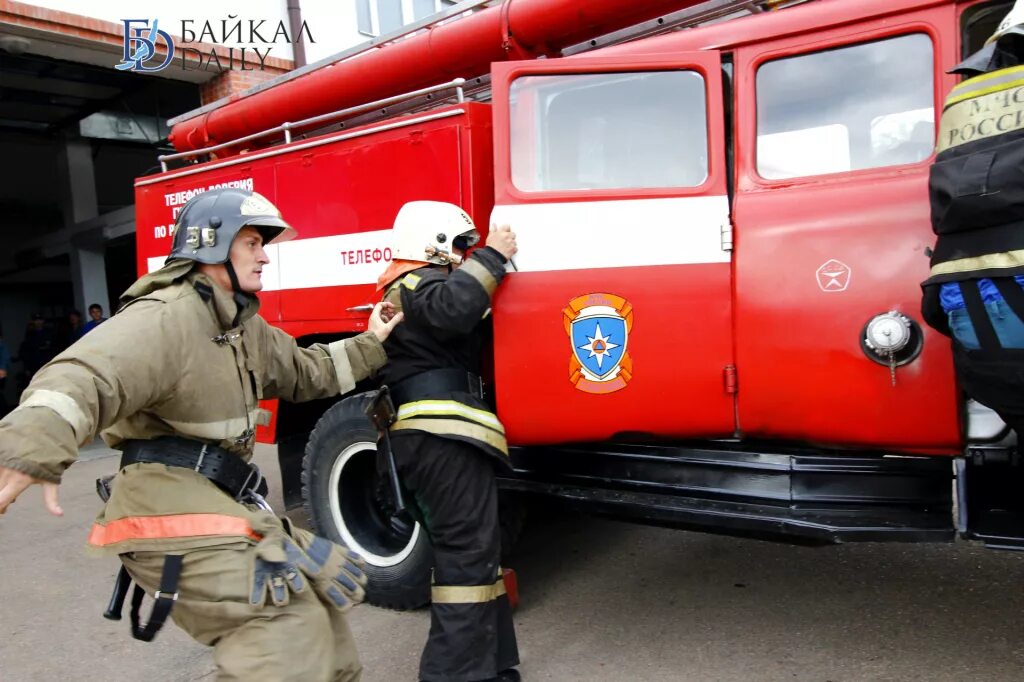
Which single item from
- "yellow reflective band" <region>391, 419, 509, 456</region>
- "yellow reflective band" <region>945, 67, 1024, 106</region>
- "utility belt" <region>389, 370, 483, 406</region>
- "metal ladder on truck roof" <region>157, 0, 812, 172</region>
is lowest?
"yellow reflective band" <region>391, 419, 509, 456</region>

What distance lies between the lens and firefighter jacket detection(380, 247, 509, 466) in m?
2.79

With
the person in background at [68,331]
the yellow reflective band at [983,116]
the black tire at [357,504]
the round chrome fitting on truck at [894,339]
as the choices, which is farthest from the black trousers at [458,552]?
the person in background at [68,331]

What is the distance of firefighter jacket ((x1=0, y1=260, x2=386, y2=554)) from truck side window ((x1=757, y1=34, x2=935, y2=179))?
6.29 ft

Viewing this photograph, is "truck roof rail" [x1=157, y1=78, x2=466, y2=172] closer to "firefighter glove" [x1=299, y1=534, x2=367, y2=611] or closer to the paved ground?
"firefighter glove" [x1=299, y1=534, x2=367, y2=611]

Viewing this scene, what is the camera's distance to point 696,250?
2.88m

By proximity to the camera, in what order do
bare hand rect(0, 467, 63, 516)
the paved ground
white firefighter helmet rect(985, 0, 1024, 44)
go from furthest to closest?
the paved ground
white firefighter helmet rect(985, 0, 1024, 44)
bare hand rect(0, 467, 63, 516)

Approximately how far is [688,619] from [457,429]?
143cm

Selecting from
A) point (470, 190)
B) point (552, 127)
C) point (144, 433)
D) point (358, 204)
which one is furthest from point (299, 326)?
point (144, 433)

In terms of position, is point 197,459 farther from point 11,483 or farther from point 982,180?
point 982,180

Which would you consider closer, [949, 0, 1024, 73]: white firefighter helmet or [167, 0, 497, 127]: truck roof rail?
[949, 0, 1024, 73]: white firefighter helmet

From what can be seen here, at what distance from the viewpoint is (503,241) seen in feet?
9.59

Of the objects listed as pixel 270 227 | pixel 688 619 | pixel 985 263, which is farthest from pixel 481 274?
pixel 688 619

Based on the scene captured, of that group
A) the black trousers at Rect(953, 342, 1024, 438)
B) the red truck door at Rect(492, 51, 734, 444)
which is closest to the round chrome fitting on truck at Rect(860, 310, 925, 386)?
the black trousers at Rect(953, 342, 1024, 438)

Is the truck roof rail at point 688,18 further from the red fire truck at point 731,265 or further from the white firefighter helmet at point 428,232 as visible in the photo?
the white firefighter helmet at point 428,232
